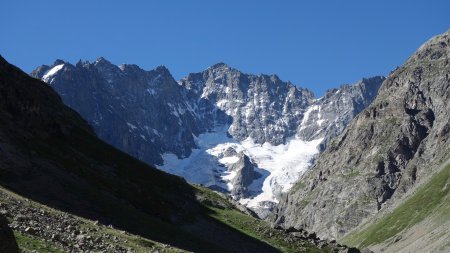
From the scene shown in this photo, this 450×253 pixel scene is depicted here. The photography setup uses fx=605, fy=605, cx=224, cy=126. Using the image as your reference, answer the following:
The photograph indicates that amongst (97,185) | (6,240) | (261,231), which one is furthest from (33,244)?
(261,231)

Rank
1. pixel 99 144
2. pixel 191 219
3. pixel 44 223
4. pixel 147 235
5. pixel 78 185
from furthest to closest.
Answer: pixel 99 144, pixel 191 219, pixel 78 185, pixel 147 235, pixel 44 223

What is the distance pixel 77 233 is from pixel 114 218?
22554mm

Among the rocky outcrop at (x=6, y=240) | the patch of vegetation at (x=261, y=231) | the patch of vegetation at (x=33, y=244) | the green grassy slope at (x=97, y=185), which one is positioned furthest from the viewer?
the patch of vegetation at (x=261, y=231)

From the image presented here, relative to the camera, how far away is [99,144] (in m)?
111

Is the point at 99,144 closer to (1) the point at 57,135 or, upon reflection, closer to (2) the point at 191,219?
(1) the point at 57,135

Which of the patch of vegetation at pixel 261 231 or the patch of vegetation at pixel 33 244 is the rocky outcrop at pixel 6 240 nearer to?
the patch of vegetation at pixel 33 244

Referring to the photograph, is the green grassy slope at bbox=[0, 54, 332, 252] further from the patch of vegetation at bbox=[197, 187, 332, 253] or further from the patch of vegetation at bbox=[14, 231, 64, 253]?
the patch of vegetation at bbox=[14, 231, 64, 253]

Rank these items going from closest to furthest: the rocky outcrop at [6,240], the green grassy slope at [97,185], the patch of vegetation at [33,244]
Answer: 1. the rocky outcrop at [6,240]
2. the patch of vegetation at [33,244]
3. the green grassy slope at [97,185]

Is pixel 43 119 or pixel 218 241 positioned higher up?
pixel 43 119

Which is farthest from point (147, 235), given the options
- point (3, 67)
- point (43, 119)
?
point (3, 67)

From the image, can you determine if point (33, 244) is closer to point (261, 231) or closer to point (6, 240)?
point (6, 240)

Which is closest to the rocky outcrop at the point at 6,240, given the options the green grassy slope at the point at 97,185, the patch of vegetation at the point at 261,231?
the green grassy slope at the point at 97,185

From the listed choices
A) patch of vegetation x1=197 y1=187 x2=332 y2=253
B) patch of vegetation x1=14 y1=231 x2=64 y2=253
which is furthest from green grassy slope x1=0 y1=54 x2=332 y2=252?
patch of vegetation x1=14 y1=231 x2=64 y2=253

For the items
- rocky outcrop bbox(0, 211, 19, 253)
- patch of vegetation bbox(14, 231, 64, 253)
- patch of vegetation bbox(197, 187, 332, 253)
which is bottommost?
rocky outcrop bbox(0, 211, 19, 253)
